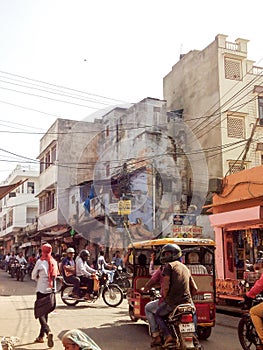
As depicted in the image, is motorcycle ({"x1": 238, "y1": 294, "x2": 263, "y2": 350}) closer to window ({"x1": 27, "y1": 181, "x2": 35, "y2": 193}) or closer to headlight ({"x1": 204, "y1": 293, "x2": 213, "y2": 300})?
headlight ({"x1": 204, "y1": 293, "x2": 213, "y2": 300})

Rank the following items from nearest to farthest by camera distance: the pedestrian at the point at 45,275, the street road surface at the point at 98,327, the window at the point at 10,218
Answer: the street road surface at the point at 98,327 → the pedestrian at the point at 45,275 → the window at the point at 10,218

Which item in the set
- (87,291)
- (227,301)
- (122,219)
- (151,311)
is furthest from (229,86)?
(151,311)

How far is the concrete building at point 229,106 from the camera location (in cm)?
2614

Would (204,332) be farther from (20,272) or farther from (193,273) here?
(20,272)

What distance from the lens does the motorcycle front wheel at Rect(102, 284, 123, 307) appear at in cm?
1322

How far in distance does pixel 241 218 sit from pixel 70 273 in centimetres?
592

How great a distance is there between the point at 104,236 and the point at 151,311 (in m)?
20.0

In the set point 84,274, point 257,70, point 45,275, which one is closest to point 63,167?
point 257,70

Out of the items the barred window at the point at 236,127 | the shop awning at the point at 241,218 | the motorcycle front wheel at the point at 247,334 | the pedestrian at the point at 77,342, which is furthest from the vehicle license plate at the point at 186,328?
the barred window at the point at 236,127

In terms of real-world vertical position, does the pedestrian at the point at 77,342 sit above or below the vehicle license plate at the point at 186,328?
above

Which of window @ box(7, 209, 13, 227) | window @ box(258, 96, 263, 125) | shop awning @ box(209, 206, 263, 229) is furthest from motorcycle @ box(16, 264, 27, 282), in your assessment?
window @ box(7, 209, 13, 227)

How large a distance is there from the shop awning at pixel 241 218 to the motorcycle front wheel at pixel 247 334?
7.29m

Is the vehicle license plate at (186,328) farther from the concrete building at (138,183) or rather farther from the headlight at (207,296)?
the concrete building at (138,183)

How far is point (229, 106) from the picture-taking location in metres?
26.2
